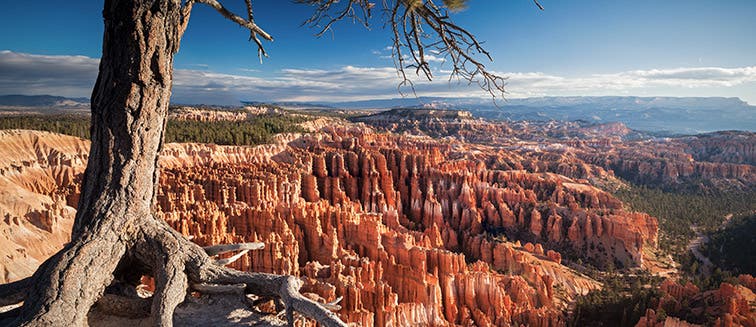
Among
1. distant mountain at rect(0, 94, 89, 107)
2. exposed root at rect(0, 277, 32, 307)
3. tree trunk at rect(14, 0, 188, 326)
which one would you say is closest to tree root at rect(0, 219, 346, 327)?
exposed root at rect(0, 277, 32, 307)

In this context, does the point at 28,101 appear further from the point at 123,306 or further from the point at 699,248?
the point at 699,248

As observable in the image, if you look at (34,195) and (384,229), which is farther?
(384,229)

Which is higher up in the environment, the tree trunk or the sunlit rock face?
the tree trunk

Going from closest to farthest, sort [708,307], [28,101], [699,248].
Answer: [708,307], [699,248], [28,101]

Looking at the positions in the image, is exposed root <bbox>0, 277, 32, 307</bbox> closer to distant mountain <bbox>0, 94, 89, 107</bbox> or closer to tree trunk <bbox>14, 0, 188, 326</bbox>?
tree trunk <bbox>14, 0, 188, 326</bbox>

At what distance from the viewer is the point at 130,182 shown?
156 inches

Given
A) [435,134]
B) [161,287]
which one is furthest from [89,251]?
[435,134]

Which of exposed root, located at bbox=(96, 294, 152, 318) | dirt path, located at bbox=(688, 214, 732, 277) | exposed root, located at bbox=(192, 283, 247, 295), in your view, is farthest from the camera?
dirt path, located at bbox=(688, 214, 732, 277)

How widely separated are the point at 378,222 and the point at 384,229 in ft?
2.29

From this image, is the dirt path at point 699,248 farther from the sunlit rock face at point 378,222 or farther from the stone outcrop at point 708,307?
the stone outcrop at point 708,307

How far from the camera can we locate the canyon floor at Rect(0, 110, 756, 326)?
16.0m

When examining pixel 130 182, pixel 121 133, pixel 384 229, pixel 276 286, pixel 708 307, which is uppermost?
pixel 121 133

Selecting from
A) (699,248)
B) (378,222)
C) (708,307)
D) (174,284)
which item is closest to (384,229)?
(378,222)

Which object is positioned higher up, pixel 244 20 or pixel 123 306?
pixel 244 20
